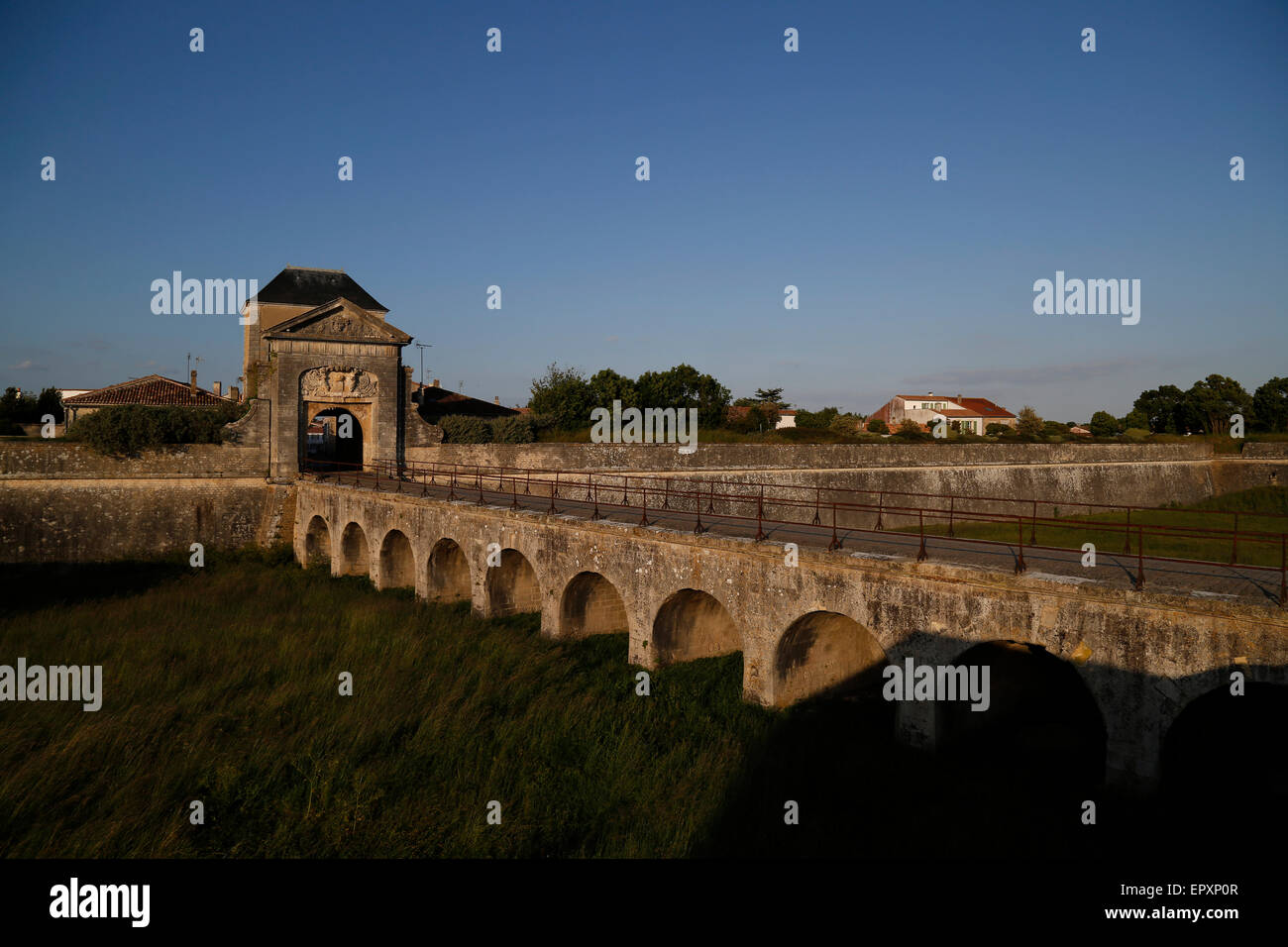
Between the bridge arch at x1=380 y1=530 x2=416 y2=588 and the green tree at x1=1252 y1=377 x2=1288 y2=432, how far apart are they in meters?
56.9

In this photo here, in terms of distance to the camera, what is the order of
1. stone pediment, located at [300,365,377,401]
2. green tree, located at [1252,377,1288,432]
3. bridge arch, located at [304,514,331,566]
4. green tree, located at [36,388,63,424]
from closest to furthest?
bridge arch, located at [304,514,331,566]
stone pediment, located at [300,365,377,401]
green tree, located at [36,388,63,424]
green tree, located at [1252,377,1288,432]

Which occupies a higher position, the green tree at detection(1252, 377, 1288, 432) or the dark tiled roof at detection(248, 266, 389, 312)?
the dark tiled roof at detection(248, 266, 389, 312)

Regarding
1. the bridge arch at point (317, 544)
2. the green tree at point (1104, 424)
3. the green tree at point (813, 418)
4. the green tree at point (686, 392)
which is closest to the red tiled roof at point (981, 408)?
the green tree at point (1104, 424)

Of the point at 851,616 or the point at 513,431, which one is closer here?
the point at 851,616

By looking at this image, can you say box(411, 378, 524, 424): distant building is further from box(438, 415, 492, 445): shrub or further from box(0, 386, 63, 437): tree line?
box(0, 386, 63, 437): tree line

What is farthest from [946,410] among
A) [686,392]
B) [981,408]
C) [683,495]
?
[683,495]

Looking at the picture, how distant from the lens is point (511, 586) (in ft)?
55.4

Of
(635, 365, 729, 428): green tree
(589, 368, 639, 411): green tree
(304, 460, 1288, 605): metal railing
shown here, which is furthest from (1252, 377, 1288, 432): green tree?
(589, 368, 639, 411): green tree

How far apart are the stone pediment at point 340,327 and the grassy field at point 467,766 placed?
50.8ft

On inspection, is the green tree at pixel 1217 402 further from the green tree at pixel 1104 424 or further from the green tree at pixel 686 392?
the green tree at pixel 686 392

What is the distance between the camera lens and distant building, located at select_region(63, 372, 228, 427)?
3278cm

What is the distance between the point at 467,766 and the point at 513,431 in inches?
810

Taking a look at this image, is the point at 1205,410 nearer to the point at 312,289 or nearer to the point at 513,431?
the point at 513,431
